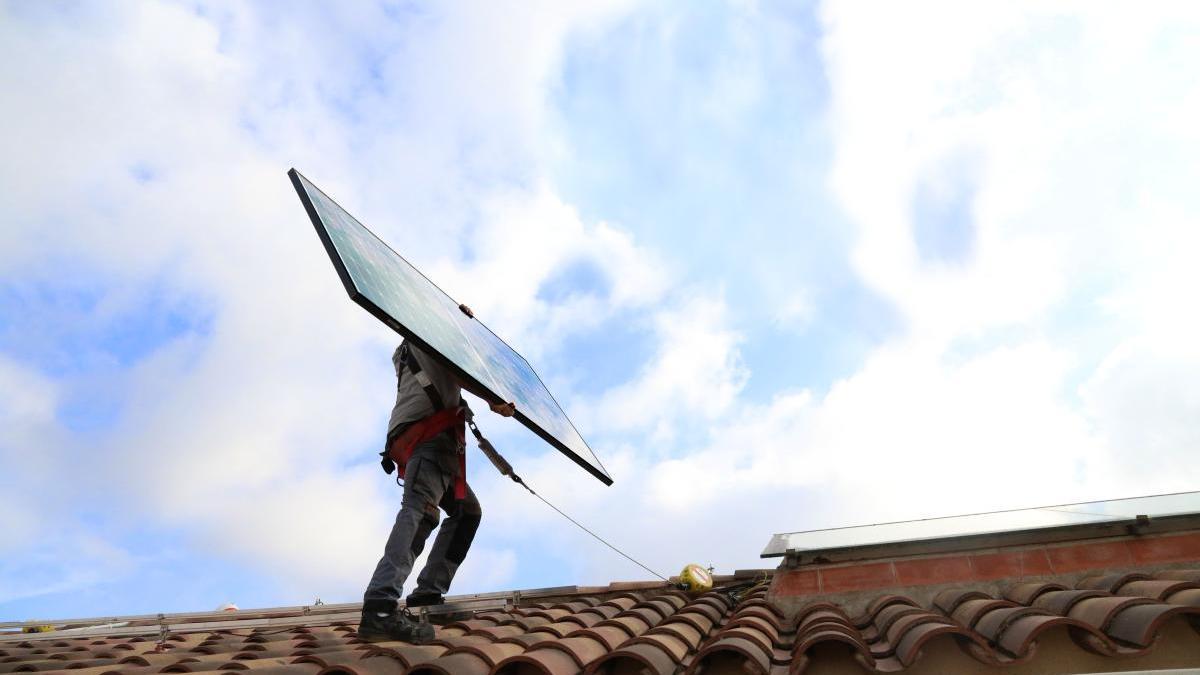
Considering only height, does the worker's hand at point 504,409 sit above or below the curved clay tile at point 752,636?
above

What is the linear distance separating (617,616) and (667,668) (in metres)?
1.22

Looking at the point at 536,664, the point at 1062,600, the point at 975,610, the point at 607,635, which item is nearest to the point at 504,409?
the point at 607,635

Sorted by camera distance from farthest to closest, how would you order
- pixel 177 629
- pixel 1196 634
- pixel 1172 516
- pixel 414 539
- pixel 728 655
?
pixel 177 629
pixel 414 539
pixel 1172 516
pixel 728 655
pixel 1196 634

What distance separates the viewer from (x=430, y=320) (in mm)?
4656

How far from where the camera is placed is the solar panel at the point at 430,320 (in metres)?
3.72

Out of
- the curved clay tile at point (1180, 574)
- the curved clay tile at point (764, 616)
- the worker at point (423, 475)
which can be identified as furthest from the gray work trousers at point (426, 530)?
the curved clay tile at point (1180, 574)

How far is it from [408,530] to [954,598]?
2.85 meters

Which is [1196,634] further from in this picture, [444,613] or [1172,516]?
[444,613]

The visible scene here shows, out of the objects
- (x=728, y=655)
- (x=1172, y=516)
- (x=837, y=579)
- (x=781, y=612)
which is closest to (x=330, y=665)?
(x=728, y=655)

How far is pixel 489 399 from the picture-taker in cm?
447

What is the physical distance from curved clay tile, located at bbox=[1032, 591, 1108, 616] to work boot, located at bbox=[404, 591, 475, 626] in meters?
3.01

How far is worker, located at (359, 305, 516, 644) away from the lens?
4.16 meters

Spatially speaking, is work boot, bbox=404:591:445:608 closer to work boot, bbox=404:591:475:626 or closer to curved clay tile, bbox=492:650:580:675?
work boot, bbox=404:591:475:626

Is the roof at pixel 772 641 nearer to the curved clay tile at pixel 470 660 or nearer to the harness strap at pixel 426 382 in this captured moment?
the curved clay tile at pixel 470 660
